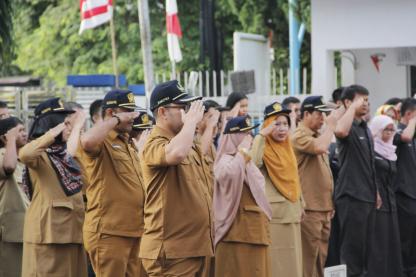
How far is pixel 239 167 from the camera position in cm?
955

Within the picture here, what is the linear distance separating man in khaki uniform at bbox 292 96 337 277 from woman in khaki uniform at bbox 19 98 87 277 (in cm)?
296

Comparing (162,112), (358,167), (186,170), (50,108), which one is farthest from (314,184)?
(162,112)

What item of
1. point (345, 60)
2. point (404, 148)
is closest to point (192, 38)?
point (345, 60)

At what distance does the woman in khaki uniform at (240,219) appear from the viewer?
31.3ft

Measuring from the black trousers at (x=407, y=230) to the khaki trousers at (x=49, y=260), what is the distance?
520cm

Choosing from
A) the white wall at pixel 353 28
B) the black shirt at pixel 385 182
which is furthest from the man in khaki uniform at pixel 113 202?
the white wall at pixel 353 28

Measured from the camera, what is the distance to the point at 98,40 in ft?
97.6

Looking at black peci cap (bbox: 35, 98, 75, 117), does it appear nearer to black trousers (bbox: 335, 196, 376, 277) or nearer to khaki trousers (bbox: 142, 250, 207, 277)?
khaki trousers (bbox: 142, 250, 207, 277)

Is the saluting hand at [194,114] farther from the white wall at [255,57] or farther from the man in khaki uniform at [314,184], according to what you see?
the white wall at [255,57]

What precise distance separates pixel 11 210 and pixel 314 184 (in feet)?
11.1

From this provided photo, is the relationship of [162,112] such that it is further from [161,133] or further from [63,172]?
[63,172]

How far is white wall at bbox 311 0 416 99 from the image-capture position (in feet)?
56.0

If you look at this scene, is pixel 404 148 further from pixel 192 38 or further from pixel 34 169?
pixel 192 38

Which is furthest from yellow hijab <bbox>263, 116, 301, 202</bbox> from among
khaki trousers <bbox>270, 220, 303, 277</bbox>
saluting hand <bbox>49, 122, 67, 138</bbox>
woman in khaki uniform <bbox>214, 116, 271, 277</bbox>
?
saluting hand <bbox>49, 122, 67, 138</bbox>
